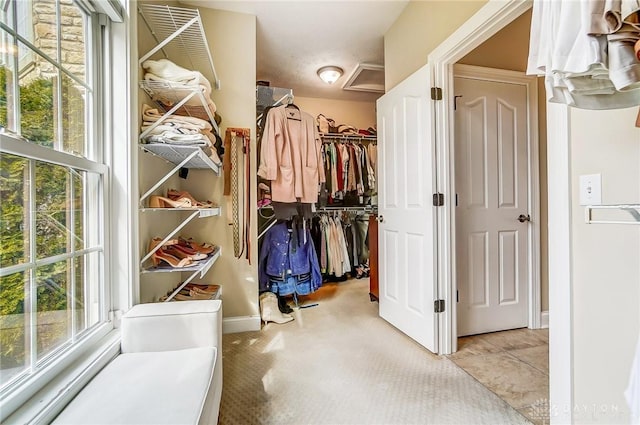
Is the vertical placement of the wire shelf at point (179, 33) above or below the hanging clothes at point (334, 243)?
above

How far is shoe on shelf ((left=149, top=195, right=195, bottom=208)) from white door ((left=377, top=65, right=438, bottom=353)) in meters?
1.49

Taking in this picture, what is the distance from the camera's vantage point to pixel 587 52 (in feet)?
2.14

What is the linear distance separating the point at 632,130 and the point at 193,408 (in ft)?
5.05

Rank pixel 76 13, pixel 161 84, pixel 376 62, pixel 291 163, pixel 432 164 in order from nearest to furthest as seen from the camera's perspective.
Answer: pixel 76 13 → pixel 161 84 → pixel 432 164 → pixel 291 163 → pixel 376 62

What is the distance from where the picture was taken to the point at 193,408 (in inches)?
30.2

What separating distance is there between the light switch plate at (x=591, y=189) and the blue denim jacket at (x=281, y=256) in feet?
7.33

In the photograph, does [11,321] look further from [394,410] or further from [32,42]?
[394,410]

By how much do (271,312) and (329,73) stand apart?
2.61 meters

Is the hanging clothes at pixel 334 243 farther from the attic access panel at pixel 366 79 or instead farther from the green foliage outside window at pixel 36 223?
the green foliage outside window at pixel 36 223

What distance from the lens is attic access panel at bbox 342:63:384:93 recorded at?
10.4 feet

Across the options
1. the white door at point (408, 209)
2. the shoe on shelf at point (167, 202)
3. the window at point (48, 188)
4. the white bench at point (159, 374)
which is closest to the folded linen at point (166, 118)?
the window at point (48, 188)

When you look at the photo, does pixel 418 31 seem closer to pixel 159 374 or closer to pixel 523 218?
pixel 523 218

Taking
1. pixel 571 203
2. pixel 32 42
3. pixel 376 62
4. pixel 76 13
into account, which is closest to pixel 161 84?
pixel 76 13

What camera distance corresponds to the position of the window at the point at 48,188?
819mm
